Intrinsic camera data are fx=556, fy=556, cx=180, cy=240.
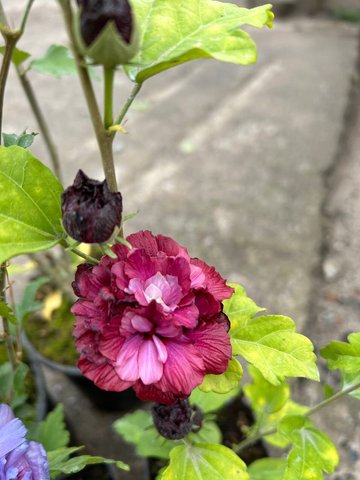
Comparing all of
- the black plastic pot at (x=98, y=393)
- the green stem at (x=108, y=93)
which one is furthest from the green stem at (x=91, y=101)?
the black plastic pot at (x=98, y=393)

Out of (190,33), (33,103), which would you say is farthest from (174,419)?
(33,103)

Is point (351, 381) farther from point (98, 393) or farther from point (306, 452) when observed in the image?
point (98, 393)

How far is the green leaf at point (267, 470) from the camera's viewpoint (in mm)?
803

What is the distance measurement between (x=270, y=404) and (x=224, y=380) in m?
0.31

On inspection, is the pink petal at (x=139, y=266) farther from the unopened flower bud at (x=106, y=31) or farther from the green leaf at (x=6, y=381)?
the green leaf at (x=6, y=381)

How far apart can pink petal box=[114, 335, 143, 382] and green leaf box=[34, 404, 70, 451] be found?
425mm

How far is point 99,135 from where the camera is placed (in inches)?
17.5

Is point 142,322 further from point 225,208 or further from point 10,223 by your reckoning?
point 225,208

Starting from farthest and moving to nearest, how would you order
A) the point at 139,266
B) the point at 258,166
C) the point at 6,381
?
the point at 258,166
the point at 6,381
the point at 139,266

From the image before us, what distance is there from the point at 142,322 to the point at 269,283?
42.8 inches

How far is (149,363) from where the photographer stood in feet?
1.42

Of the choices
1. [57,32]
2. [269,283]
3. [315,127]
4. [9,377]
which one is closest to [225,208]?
[269,283]

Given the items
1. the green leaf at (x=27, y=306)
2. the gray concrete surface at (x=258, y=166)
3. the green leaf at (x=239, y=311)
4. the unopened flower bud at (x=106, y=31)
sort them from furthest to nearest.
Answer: the gray concrete surface at (x=258, y=166)
the green leaf at (x=27, y=306)
the green leaf at (x=239, y=311)
the unopened flower bud at (x=106, y=31)

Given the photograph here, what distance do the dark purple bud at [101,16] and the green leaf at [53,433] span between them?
0.60m
